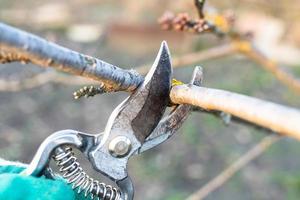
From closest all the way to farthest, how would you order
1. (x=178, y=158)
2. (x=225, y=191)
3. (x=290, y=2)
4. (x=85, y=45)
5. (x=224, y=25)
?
(x=224, y=25) < (x=225, y=191) < (x=178, y=158) < (x=290, y=2) < (x=85, y=45)

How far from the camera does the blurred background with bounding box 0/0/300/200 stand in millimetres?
2934

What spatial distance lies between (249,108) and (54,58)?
7.2 inches

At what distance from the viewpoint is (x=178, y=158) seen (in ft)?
10.2

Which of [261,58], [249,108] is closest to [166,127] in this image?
[249,108]

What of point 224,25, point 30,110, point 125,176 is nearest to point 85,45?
point 30,110

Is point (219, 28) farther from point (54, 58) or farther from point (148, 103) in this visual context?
point (54, 58)

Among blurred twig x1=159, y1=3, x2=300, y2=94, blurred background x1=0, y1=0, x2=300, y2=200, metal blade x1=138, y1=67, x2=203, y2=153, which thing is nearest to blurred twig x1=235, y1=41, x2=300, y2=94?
blurred twig x1=159, y1=3, x2=300, y2=94

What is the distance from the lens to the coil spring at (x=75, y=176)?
0.70 metres

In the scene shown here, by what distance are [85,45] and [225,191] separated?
6.89ft

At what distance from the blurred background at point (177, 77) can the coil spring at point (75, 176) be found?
1176mm

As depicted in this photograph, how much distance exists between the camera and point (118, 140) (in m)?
0.71

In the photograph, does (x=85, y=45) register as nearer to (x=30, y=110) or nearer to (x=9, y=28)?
(x=30, y=110)

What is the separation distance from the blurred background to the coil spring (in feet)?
3.86

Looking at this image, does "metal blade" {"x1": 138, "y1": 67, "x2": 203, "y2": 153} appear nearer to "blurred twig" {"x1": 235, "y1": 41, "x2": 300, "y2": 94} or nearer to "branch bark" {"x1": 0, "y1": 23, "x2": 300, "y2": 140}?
"branch bark" {"x1": 0, "y1": 23, "x2": 300, "y2": 140}
